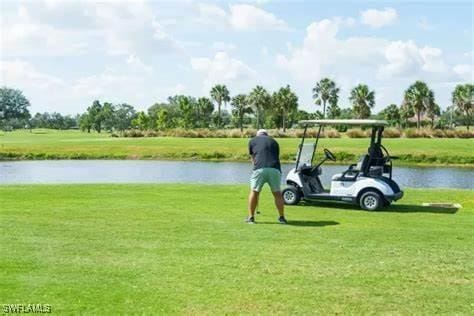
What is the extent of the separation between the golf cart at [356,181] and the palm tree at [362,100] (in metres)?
76.9

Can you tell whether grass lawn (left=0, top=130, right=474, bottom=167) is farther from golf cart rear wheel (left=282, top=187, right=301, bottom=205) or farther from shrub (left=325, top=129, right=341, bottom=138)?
golf cart rear wheel (left=282, top=187, right=301, bottom=205)

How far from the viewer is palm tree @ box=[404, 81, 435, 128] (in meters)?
88.6

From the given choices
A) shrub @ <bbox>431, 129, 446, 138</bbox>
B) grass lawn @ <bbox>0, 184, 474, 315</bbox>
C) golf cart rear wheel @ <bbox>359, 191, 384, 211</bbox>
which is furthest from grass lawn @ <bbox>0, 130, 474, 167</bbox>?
grass lawn @ <bbox>0, 184, 474, 315</bbox>

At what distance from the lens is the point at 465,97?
92.2 metres

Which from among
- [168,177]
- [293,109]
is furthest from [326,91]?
[168,177]

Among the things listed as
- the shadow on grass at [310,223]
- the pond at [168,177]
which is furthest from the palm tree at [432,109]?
the shadow on grass at [310,223]

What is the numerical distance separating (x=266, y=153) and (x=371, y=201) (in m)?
3.20

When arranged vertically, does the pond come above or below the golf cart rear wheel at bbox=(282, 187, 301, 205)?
below

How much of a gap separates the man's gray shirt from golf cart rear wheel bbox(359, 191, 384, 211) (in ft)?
9.46

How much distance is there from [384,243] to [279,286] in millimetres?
2997

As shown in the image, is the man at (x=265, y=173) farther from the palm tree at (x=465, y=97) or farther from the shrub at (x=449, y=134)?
the palm tree at (x=465, y=97)

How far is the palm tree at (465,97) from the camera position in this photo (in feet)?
302

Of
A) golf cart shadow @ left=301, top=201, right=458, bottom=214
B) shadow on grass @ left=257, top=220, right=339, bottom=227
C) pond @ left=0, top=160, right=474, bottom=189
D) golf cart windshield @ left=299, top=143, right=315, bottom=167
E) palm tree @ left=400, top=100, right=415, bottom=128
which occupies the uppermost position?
palm tree @ left=400, top=100, right=415, bottom=128

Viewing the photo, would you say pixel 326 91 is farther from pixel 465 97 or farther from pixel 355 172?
pixel 355 172
